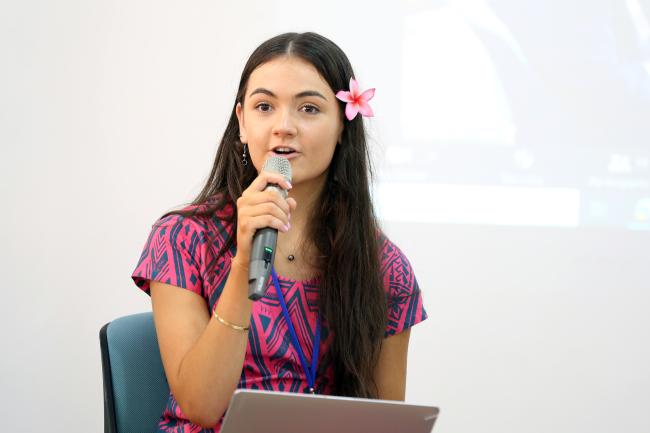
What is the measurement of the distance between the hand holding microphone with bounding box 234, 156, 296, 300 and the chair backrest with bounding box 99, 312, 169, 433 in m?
0.47

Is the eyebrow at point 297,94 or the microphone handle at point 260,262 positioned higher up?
the eyebrow at point 297,94

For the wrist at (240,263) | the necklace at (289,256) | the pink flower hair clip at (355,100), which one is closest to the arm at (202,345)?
the wrist at (240,263)

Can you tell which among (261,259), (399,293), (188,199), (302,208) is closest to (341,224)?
(302,208)

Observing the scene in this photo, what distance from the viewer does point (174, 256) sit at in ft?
4.74

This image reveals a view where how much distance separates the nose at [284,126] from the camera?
4.55 ft

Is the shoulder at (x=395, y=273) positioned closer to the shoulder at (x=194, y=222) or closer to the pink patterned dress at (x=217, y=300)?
the pink patterned dress at (x=217, y=300)

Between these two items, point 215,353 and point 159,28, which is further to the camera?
point 159,28

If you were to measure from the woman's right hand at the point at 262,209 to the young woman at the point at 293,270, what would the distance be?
17 centimetres

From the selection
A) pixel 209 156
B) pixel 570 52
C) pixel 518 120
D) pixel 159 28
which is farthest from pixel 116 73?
pixel 570 52

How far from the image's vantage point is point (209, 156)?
3.05 meters

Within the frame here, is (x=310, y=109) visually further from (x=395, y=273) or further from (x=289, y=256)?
(x=395, y=273)

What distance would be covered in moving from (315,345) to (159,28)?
194cm

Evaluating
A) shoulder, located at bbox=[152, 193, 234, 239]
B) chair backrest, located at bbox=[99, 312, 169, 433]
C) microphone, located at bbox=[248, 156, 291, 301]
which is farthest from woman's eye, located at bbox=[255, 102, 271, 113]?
chair backrest, located at bbox=[99, 312, 169, 433]

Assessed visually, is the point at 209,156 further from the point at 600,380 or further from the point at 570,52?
the point at 600,380
